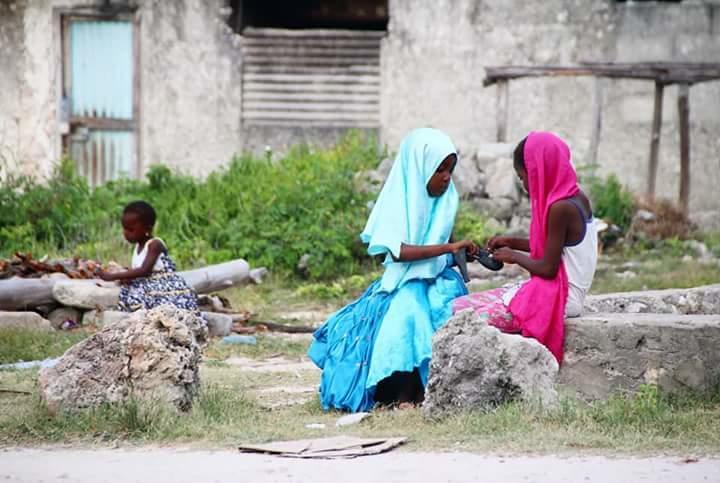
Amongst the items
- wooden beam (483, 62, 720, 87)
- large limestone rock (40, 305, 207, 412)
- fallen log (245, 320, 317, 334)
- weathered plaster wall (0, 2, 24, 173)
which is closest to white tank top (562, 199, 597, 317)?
large limestone rock (40, 305, 207, 412)

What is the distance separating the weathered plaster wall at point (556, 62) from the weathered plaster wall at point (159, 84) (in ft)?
6.32

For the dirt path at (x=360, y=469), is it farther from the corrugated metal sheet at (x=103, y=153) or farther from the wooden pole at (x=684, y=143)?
the corrugated metal sheet at (x=103, y=153)

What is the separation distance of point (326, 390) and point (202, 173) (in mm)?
9069

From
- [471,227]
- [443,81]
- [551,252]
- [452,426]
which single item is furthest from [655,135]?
[452,426]

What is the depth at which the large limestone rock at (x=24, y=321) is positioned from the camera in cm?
890

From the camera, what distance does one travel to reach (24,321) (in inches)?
355

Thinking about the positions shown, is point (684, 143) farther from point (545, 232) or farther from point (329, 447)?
point (329, 447)

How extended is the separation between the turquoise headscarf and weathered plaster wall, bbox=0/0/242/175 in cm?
894

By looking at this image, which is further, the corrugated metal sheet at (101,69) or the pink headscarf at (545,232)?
the corrugated metal sheet at (101,69)

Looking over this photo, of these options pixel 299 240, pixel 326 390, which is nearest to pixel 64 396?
pixel 326 390

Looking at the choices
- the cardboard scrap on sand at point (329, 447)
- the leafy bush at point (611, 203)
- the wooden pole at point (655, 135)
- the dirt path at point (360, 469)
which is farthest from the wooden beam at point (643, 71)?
the dirt path at point (360, 469)

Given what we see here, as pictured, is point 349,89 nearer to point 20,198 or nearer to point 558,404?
point 20,198

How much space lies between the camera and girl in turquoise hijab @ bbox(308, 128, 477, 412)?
6.16 metres

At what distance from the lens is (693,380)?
18.7ft
